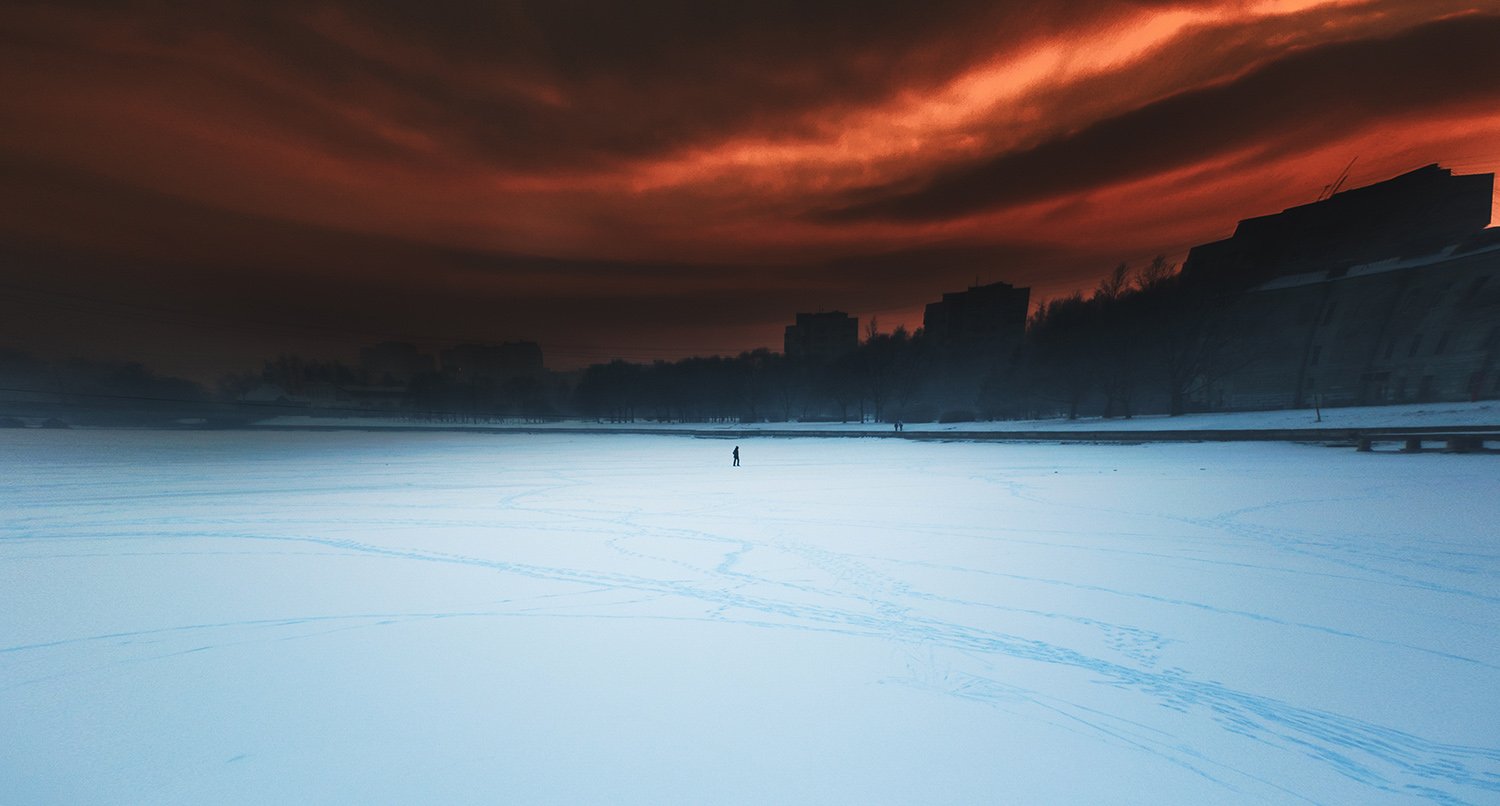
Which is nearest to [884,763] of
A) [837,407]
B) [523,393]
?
[837,407]

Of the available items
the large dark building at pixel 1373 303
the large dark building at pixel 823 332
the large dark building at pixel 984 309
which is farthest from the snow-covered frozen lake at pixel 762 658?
the large dark building at pixel 823 332

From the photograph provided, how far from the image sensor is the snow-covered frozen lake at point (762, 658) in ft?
13.9

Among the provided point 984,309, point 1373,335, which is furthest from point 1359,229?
point 984,309

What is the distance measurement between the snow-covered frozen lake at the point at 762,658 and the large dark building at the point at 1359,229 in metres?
61.4

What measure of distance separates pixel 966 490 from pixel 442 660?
52.0ft

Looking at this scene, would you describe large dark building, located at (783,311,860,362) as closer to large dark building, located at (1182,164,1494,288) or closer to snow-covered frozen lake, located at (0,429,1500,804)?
large dark building, located at (1182,164,1494,288)

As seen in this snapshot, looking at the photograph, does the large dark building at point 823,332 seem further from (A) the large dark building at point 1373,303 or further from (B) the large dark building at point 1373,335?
(B) the large dark building at point 1373,335

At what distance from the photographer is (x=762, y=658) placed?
6.21 metres

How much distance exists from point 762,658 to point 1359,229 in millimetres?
82423

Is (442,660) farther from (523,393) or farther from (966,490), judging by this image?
(523,393)

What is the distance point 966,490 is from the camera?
741 inches

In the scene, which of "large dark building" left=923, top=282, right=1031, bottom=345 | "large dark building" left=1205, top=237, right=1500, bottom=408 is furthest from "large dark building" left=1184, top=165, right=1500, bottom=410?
"large dark building" left=923, top=282, right=1031, bottom=345

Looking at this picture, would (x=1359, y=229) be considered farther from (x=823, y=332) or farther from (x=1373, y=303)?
(x=823, y=332)

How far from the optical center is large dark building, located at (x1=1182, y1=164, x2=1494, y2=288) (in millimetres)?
52875
